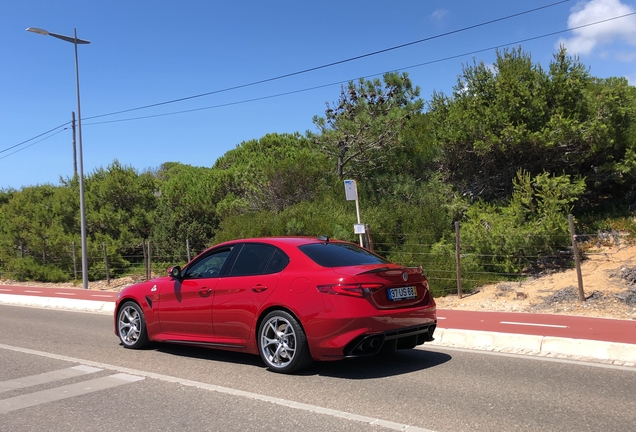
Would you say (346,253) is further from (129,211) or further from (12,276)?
(12,276)

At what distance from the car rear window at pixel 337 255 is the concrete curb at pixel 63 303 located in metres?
8.69

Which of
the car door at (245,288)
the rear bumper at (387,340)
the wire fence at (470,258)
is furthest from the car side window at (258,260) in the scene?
the wire fence at (470,258)

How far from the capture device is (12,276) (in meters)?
29.2

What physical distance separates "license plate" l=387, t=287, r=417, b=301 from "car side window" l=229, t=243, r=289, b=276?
1.29 metres

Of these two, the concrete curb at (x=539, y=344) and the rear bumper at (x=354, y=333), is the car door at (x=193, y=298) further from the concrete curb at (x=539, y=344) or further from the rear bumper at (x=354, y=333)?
the concrete curb at (x=539, y=344)

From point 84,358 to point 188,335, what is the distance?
5.20 feet

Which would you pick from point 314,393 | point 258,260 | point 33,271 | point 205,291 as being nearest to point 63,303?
point 205,291

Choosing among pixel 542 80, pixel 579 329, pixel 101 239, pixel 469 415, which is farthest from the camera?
pixel 101 239

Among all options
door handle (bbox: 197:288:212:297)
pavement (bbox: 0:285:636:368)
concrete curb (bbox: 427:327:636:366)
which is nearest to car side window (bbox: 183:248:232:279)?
door handle (bbox: 197:288:212:297)

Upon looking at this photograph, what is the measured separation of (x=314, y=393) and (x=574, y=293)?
8.31 meters

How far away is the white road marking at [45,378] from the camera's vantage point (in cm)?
667

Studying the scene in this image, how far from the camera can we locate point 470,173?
19344 millimetres

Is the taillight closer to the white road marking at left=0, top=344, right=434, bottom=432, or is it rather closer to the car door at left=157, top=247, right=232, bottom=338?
the white road marking at left=0, top=344, right=434, bottom=432

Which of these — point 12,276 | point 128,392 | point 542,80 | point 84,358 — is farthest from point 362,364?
point 12,276
